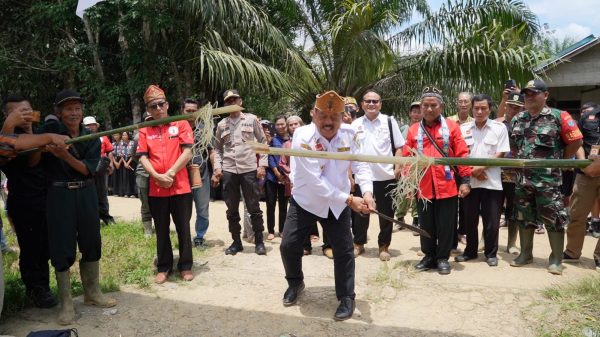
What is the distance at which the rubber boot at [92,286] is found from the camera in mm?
4121

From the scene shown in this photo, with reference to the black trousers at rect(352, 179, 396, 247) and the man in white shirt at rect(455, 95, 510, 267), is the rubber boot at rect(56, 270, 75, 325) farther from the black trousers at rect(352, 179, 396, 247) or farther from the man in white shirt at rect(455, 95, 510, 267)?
the man in white shirt at rect(455, 95, 510, 267)

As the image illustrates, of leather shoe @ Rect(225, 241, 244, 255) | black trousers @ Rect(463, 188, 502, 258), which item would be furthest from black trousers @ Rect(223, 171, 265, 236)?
black trousers @ Rect(463, 188, 502, 258)

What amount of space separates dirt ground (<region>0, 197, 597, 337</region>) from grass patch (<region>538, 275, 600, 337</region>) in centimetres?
12

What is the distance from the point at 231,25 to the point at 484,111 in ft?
24.4

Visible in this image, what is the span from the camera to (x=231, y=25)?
11.1m

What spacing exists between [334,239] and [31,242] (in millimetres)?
2740

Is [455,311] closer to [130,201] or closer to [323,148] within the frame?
[323,148]

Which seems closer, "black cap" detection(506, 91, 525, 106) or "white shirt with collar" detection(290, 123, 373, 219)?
"white shirt with collar" detection(290, 123, 373, 219)

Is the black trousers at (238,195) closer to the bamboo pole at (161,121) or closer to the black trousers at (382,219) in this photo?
the black trousers at (382,219)

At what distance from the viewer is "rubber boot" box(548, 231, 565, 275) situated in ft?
15.9

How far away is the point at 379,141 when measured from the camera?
17.8ft

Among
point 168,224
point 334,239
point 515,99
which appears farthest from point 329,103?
point 515,99

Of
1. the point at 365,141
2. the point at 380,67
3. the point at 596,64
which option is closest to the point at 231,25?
the point at 380,67

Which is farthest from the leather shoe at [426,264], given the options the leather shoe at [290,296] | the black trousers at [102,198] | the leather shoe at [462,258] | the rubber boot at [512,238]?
the black trousers at [102,198]
